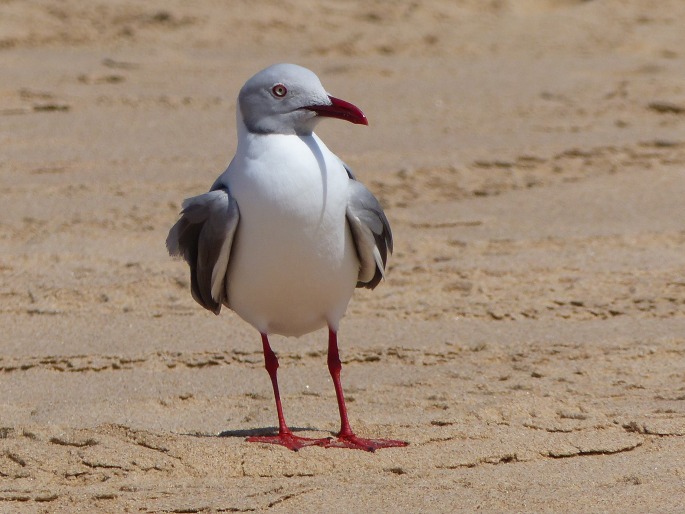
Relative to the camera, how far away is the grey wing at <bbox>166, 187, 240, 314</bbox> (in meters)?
4.54

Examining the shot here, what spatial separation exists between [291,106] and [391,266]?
2.32m

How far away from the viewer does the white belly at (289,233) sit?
4.48 metres

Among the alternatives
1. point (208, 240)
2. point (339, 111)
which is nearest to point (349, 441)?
point (208, 240)

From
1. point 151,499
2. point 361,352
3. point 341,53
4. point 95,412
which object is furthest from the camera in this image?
point 341,53

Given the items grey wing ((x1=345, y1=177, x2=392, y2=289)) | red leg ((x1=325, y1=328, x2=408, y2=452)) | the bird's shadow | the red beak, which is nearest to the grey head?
the red beak

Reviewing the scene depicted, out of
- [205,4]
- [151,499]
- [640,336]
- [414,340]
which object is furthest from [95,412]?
[205,4]

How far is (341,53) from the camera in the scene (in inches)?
398

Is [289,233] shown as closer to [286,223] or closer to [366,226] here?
[286,223]

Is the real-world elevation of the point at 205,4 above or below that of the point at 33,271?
above

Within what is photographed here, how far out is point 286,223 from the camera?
4492 mm

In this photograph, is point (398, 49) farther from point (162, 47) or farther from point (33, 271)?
point (33, 271)

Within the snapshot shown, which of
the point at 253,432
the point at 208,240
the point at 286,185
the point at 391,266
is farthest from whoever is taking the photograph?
the point at 391,266

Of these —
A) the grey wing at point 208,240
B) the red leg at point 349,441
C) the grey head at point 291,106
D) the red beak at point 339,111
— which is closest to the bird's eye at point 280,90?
the grey head at point 291,106

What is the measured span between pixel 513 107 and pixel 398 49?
1.62 meters
